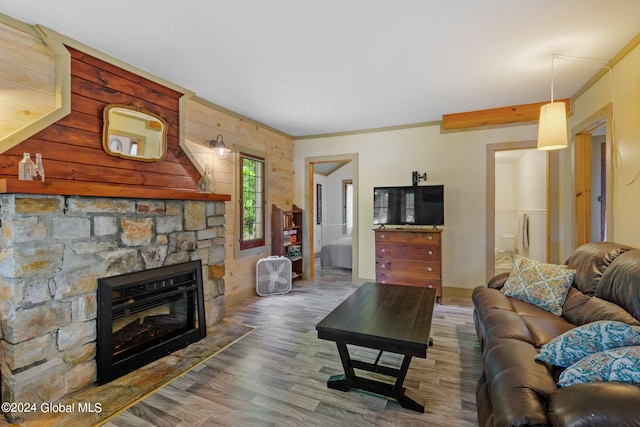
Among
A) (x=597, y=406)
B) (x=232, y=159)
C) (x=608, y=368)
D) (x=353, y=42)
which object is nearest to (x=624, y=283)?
(x=608, y=368)

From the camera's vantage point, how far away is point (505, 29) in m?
2.13

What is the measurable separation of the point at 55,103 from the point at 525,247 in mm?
7540

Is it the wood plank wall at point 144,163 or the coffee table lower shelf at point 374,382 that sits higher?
the wood plank wall at point 144,163

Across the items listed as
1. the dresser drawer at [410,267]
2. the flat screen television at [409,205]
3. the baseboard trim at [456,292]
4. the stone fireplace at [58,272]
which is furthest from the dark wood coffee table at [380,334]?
the baseboard trim at [456,292]

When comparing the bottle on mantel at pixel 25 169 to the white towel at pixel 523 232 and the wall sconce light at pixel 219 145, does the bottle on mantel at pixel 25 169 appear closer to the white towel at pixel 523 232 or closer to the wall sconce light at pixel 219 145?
the wall sconce light at pixel 219 145

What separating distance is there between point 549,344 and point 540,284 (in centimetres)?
113

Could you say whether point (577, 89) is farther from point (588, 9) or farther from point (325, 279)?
point (325, 279)

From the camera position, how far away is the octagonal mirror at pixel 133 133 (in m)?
2.49

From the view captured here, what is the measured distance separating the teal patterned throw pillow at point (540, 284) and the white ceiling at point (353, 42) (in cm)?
180

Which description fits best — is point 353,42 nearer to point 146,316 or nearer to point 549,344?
point 549,344

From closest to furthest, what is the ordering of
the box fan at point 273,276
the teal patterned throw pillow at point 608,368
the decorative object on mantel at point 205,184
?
the teal patterned throw pillow at point 608,368, the decorative object on mantel at point 205,184, the box fan at point 273,276

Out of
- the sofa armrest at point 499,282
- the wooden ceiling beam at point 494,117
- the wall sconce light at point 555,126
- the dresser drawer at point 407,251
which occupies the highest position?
the wooden ceiling beam at point 494,117

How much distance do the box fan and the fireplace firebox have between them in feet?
4.51

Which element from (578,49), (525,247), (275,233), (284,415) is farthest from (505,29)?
(525,247)
